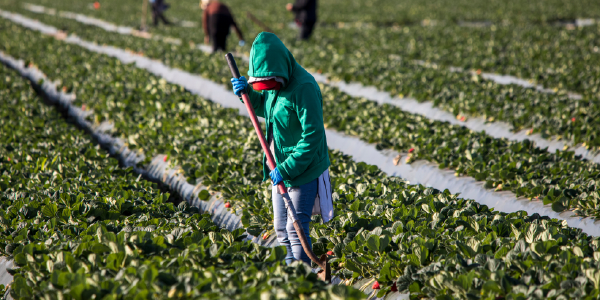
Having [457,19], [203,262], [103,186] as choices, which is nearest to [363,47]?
[457,19]

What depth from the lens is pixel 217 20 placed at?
11.6m

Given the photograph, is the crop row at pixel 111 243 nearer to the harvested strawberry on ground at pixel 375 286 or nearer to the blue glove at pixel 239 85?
the harvested strawberry on ground at pixel 375 286

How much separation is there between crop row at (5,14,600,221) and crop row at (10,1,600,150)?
1042mm

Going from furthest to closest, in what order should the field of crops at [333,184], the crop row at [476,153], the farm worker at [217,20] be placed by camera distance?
the farm worker at [217,20] → the crop row at [476,153] → the field of crops at [333,184]

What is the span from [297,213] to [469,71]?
332 inches

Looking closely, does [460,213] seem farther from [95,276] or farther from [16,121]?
[16,121]

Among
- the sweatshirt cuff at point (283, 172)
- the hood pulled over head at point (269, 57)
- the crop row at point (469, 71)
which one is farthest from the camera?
the crop row at point (469, 71)

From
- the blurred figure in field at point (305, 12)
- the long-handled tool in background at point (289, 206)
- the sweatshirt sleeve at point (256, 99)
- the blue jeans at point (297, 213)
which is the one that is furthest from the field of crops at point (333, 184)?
the blurred figure in field at point (305, 12)

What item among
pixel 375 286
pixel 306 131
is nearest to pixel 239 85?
pixel 306 131

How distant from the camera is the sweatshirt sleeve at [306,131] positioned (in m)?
2.77

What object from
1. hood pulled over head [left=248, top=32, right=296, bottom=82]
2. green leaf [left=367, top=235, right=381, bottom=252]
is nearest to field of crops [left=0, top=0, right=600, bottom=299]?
green leaf [left=367, top=235, right=381, bottom=252]

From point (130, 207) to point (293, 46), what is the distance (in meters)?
10.2

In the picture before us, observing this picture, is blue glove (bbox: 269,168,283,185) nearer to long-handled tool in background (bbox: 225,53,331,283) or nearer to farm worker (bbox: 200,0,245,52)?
long-handled tool in background (bbox: 225,53,331,283)

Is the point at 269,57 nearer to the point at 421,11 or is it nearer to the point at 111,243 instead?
the point at 111,243
